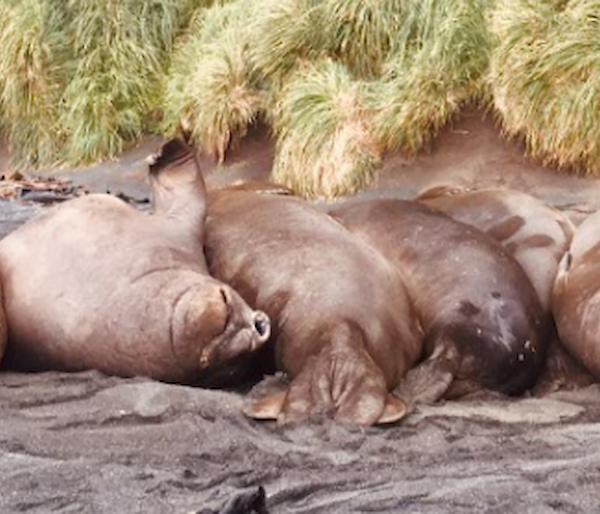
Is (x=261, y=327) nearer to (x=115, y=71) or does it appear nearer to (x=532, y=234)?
(x=532, y=234)

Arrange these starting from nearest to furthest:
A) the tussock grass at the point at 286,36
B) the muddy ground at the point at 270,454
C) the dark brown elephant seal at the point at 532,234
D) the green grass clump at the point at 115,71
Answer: the muddy ground at the point at 270,454, the dark brown elephant seal at the point at 532,234, the tussock grass at the point at 286,36, the green grass clump at the point at 115,71

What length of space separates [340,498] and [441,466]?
46 cm

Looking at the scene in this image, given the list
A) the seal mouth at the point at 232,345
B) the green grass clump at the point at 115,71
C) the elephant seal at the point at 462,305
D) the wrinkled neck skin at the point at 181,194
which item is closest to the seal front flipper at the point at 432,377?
the elephant seal at the point at 462,305

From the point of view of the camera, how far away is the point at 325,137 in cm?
1166

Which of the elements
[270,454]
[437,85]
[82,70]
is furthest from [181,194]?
[82,70]

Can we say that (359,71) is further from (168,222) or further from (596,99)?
(168,222)

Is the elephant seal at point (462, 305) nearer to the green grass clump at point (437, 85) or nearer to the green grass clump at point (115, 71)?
the green grass clump at point (437, 85)

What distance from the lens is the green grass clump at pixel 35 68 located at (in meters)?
15.8

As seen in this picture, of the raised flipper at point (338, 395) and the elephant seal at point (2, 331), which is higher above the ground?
the raised flipper at point (338, 395)

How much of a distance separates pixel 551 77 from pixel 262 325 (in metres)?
6.37

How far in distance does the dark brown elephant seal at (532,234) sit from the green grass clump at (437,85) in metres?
5.07

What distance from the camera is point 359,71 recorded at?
12.7 meters

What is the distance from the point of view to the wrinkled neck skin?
5344 millimetres

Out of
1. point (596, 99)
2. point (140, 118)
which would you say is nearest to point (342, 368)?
point (596, 99)
